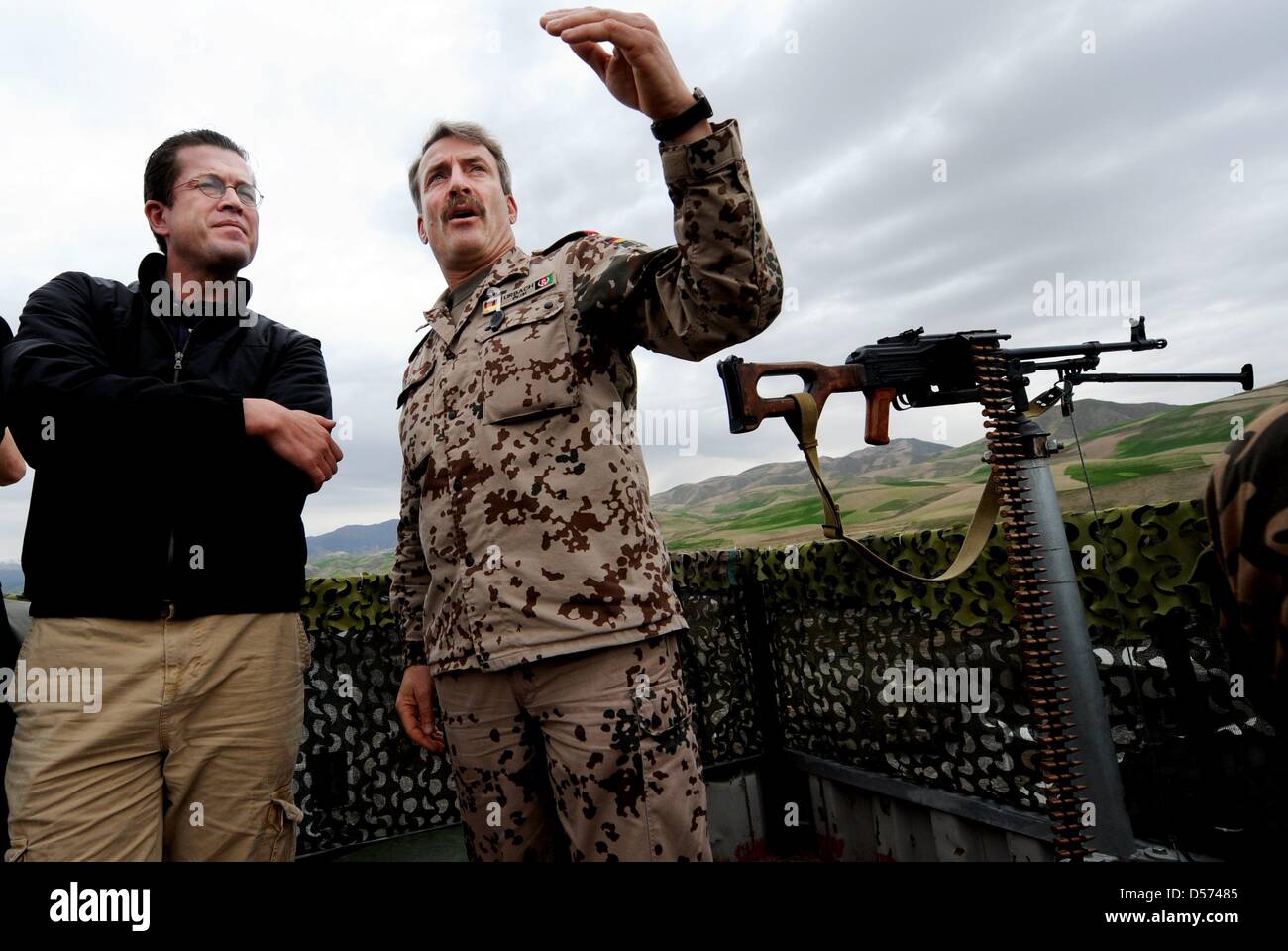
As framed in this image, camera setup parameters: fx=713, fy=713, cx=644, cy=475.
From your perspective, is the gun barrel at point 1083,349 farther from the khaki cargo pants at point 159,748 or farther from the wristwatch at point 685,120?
the khaki cargo pants at point 159,748

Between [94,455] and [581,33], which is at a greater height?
[581,33]

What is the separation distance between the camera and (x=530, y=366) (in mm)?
2137

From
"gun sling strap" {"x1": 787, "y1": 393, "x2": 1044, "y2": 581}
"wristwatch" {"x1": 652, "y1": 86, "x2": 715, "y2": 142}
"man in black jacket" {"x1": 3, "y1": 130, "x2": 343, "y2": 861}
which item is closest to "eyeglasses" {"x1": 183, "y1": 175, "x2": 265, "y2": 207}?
"man in black jacket" {"x1": 3, "y1": 130, "x2": 343, "y2": 861}

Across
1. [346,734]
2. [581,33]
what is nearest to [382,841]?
[346,734]

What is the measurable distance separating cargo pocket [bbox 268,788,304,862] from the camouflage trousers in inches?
21.5

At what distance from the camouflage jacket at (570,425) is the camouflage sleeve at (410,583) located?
0.28 m

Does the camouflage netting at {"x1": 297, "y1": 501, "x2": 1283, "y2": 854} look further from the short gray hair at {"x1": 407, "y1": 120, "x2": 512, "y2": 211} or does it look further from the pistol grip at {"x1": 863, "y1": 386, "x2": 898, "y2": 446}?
the short gray hair at {"x1": 407, "y1": 120, "x2": 512, "y2": 211}

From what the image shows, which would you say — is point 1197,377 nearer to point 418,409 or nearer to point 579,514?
point 579,514

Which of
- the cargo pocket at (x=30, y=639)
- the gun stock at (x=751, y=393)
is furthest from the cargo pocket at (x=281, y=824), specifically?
the gun stock at (x=751, y=393)

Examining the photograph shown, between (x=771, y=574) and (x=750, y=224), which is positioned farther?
(x=771, y=574)

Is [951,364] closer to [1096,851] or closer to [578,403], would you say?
[578,403]

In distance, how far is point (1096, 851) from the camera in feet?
7.89
